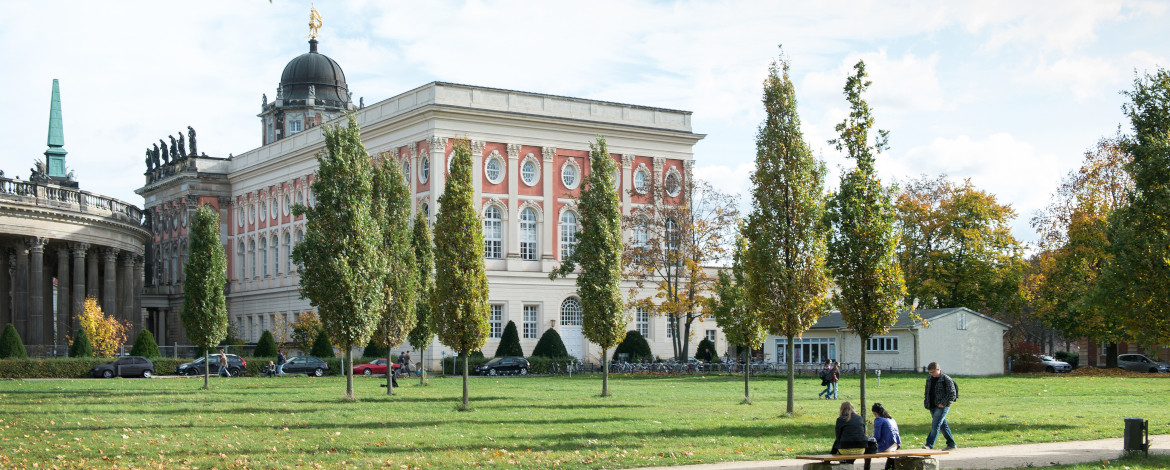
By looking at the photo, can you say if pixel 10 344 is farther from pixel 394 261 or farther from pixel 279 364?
pixel 394 261

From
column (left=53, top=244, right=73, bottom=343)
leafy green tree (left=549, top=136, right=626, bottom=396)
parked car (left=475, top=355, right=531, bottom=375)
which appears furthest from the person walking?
leafy green tree (left=549, top=136, right=626, bottom=396)

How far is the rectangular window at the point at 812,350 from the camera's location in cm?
7031

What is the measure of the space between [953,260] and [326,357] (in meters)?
36.5

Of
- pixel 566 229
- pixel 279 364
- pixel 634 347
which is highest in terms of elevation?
pixel 566 229

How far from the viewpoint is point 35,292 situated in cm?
6531

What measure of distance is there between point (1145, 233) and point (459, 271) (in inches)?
693

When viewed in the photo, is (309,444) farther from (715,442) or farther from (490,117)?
(490,117)

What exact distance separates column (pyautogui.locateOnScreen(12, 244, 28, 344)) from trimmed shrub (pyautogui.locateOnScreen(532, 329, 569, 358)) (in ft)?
89.6

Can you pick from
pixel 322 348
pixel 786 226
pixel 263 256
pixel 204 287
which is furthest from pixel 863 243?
pixel 263 256

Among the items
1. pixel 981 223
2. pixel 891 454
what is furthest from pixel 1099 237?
pixel 891 454

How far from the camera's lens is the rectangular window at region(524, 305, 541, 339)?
79.2m

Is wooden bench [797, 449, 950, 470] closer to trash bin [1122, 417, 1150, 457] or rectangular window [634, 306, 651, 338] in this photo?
trash bin [1122, 417, 1150, 457]

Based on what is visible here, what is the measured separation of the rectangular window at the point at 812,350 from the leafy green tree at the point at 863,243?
4212 cm

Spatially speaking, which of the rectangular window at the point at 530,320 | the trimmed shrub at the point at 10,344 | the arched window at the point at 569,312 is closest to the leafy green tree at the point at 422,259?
the trimmed shrub at the point at 10,344
